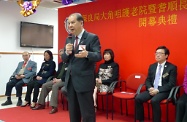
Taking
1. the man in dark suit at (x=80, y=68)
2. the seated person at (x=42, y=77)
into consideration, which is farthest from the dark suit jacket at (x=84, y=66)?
the seated person at (x=42, y=77)

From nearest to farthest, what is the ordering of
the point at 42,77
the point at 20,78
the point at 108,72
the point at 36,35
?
the point at 108,72
the point at 42,77
the point at 20,78
the point at 36,35

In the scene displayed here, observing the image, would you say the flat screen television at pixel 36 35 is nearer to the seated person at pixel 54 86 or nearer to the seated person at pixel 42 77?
the seated person at pixel 42 77

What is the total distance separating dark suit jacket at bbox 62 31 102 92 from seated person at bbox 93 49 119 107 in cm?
203

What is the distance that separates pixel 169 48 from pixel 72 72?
2289 millimetres

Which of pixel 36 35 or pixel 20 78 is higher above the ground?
pixel 36 35

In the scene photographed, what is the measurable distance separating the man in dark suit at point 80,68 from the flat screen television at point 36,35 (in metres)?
4.83

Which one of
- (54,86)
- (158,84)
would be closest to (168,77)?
(158,84)

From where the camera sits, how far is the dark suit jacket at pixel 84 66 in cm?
Answer: 230

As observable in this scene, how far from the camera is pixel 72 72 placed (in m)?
2.35

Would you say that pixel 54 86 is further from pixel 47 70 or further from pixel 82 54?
pixel 82 54

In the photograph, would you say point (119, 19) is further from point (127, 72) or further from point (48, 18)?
point (48, 18)

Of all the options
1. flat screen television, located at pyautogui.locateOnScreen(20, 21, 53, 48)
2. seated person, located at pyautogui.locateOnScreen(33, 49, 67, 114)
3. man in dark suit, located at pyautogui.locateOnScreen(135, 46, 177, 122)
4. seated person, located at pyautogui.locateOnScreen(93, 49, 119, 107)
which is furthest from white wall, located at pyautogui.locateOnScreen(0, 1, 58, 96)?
man in dark suit, located at pyautogui.locateOnScreen(135, 46, 177, 122)

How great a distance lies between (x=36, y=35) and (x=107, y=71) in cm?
345

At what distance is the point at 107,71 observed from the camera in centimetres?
452
